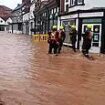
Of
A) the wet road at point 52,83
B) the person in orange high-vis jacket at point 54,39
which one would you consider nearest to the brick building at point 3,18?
the person in orange high-vis jacket at point 54,39

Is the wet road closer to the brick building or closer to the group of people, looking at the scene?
the group of people

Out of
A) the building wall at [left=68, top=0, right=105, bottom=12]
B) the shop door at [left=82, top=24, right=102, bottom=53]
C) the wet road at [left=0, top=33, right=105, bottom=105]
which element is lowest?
the wet road at [left=0, top=33, right=105, bottom=105]

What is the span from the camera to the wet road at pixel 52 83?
→ 10.9 metres

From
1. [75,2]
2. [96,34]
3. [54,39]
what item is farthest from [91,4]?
[54,39]

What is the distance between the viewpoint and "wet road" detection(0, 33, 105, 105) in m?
10.9

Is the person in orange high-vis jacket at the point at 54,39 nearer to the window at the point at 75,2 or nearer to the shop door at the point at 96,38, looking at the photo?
the shop door at the point at 96,38

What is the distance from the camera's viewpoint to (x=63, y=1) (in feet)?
135

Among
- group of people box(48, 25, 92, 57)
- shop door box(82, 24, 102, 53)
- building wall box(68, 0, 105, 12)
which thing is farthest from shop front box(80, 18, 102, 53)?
building wall box(68, 0, 105, 12)

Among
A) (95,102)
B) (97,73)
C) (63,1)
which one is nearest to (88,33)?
(97,73)

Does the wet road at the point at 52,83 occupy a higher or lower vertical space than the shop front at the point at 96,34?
lower

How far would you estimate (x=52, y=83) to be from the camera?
1363 centimetres

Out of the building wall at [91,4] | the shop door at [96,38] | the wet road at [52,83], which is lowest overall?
the wet road at [52,83]

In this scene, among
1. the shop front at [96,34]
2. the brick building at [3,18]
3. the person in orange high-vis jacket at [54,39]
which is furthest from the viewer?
the brick building at [3,18]

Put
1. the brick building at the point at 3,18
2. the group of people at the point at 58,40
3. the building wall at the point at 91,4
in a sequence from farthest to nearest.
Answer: the brick building at the point at 3,18 < the building wall at the point at 91,4 < the group of people at the point at 58,40
